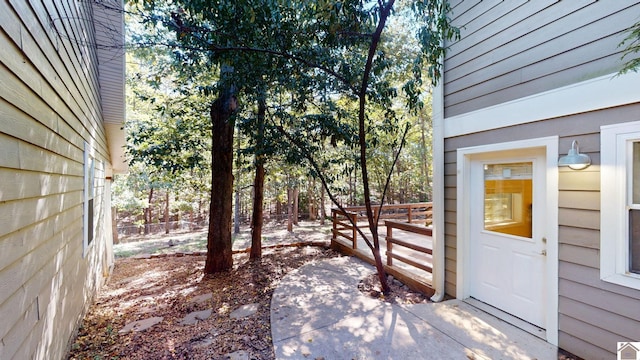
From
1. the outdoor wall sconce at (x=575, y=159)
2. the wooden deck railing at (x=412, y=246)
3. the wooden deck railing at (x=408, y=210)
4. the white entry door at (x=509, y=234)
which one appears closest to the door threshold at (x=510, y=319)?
the white entry door at (x=509, y=234)

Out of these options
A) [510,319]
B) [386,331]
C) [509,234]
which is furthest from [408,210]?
[386,331]

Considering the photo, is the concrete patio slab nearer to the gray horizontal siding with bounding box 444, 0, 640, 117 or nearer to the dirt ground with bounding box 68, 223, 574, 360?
the dirt ground with bounding box 68, 223, 574, 360

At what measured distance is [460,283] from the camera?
3277 mm

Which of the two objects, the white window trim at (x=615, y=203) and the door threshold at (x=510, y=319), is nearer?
the white window trim at (x=615, y=203)

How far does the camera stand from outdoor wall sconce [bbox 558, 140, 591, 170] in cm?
218

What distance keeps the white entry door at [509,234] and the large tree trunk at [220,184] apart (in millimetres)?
3997

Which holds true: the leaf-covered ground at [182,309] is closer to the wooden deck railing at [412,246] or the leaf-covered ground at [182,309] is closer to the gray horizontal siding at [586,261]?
the wooden deck railing at [412,246]

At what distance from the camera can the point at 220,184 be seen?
504 centimetres

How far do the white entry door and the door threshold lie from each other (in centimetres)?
4

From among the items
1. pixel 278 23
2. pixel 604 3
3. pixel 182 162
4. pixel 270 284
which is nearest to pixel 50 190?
pixel 278 23

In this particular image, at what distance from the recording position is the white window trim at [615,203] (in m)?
2.03

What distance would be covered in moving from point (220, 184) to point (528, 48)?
4724mm

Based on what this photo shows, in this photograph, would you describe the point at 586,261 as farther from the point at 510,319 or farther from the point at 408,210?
the point at 408,210

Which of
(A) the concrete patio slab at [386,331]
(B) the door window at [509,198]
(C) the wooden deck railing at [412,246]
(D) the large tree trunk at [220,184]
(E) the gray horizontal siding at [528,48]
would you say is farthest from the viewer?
(D) the large tree trunk at [220,184]
